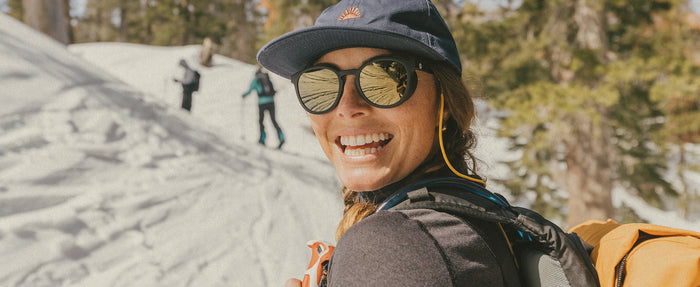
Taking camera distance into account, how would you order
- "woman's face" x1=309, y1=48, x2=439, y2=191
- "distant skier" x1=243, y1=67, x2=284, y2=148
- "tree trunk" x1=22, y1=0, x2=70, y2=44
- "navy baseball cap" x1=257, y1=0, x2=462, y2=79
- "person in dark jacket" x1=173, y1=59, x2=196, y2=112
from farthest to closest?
"tree trunk" x1=22, y1=0, x2=70, y2=44 < "person in dark jacket" x1=173, y1=59, x2=196, y2=112 < "distant skier" x1=243, y1=67, x2=284, y2=148 < "woman's face" x1=309, y1=48, x2=439, y2=191 < "navy baseball cap" x1=257, y1=0, x2=462, y2=79

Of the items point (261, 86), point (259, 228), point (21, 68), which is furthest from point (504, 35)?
point (21, 68)

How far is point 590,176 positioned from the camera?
8.90m

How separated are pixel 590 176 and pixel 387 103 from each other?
29.9 feet

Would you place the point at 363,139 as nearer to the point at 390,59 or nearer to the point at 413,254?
the point at 390,59

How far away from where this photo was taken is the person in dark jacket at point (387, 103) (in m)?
1.07

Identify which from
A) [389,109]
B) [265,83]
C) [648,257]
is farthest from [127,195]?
[648,257]

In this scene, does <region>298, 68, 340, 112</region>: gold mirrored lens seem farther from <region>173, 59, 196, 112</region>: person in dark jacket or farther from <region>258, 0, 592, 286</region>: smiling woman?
<region>173, 59, 196, 112</region>: person in dark jacket

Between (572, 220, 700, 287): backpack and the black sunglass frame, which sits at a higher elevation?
the black sunglass frame

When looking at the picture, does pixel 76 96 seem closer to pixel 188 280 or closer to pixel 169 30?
pixel 188 280

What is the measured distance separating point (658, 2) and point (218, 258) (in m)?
11.1

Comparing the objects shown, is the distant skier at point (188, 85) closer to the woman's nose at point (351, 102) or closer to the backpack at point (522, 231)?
the woman's nose at point (351, 102)

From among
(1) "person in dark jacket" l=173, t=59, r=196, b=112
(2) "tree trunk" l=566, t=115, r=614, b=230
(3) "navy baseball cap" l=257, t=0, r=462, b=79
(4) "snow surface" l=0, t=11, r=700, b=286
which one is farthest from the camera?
(1) "person in dark jacket" l=173, t=59, r=196, b=112

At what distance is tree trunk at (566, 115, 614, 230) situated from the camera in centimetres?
874

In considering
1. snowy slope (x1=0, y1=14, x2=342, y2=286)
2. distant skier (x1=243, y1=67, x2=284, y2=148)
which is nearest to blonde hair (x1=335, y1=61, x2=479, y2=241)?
snowy slope (x1=0, y1=14, x2=342, y2=286)
